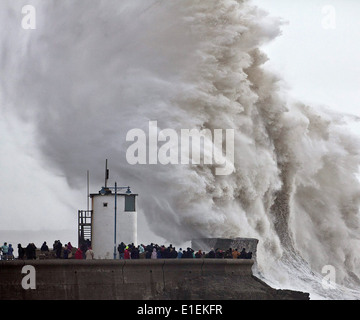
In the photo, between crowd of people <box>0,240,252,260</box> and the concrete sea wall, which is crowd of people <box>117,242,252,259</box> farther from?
the concrete sea wall

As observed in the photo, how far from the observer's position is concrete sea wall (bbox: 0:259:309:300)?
99.1 feet

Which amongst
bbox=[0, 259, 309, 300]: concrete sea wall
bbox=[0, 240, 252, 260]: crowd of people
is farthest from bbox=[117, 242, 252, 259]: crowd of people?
bbox=[0, 259, 309, 300]: concrete sea wall

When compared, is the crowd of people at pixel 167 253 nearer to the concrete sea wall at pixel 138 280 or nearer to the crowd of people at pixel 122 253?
the crowd of people at pixel 122 253

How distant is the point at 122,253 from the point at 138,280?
151 centimetres

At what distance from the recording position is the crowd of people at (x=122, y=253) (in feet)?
104

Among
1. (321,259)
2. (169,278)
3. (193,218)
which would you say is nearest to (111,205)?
(169,278)

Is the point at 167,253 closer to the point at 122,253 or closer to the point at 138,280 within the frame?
the point at 122,253

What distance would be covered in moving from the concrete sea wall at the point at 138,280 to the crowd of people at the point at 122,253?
82 centimetres

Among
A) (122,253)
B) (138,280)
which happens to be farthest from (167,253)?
(138,280)

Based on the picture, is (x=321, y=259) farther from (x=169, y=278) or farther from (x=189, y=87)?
(x=169, y=278)

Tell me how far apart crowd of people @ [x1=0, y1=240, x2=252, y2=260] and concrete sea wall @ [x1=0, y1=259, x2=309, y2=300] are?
2.68 ft

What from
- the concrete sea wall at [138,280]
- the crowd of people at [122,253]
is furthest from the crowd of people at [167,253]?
the concrete sea wall at [138,280]

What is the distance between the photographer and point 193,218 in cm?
3816

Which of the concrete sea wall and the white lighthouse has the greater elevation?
the white lighthouse
